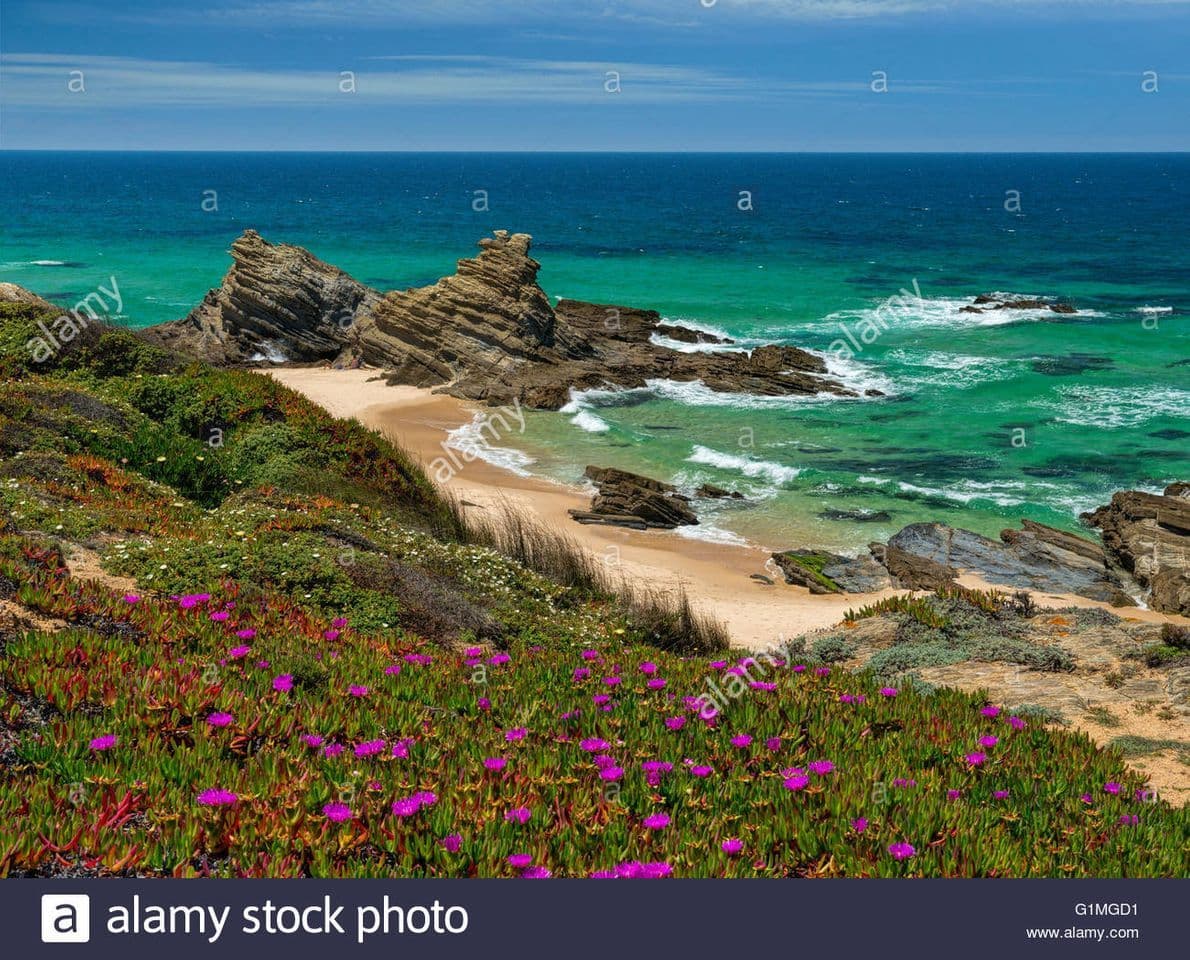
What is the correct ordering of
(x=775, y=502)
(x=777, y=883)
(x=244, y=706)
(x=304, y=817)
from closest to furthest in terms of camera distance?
(x=777, y=883) → (x=304, y=817) → (x=244, y=706) → (x=775, y=502)

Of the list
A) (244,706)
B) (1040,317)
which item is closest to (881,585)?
(244,706)

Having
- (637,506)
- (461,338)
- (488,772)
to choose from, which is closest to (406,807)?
(488,772)

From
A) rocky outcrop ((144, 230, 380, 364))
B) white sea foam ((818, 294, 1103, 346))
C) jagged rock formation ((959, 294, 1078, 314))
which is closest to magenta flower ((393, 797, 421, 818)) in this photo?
rocky outcrop ((144, 230, 380, 364))

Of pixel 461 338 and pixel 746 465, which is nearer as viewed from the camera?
pixel 746 465

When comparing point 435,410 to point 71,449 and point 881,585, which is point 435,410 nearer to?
point 881,585

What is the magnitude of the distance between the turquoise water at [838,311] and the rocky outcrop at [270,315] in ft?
32.7

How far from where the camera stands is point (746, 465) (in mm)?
32719

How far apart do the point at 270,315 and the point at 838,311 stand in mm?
33012

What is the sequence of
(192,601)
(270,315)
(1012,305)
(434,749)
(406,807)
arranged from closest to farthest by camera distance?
1. (406,807)
2. (434,749)
3. (192,601)
4. (270,315)
5. (1012,305)

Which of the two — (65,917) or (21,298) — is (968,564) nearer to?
(21,298)

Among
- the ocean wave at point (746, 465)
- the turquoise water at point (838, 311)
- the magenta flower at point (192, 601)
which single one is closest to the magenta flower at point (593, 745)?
the magenta flower at point (192, 601)

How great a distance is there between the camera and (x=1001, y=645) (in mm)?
10805

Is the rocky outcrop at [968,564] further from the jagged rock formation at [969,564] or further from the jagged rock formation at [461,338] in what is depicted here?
the jagged rock formation at [461,338]

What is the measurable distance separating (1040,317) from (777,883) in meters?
61.6
